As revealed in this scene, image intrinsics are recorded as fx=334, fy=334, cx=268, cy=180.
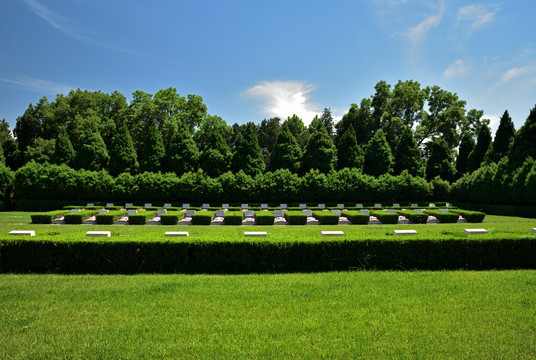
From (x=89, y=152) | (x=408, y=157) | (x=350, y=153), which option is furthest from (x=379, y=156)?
(x=89, y=152)

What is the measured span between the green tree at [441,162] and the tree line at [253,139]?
0.32 feet

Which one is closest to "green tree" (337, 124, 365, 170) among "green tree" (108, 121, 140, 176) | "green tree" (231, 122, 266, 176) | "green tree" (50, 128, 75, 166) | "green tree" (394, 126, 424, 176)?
"green tree" (394, 126, 424, 176)

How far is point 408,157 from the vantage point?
1394 inches

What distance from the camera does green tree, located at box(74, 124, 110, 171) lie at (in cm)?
3428

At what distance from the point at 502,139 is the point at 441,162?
6.80 meters

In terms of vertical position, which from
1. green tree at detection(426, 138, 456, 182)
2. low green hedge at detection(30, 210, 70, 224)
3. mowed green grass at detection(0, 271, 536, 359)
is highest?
green tree at detection(426, 138, 456, 182)

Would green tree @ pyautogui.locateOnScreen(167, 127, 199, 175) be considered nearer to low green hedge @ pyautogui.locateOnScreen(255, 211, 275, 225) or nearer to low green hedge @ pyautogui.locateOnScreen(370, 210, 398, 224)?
low green hedge @ pyautogui.locateOnScreen(255, 211, 275, 225)

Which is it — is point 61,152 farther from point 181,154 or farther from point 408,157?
point 408,157

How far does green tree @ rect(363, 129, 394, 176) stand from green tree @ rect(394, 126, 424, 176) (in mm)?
811

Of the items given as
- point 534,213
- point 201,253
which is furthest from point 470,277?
point 534,213

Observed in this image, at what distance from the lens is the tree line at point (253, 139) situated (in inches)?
1355

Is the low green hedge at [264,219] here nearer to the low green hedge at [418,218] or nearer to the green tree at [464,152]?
the low green hedge at [418,218]

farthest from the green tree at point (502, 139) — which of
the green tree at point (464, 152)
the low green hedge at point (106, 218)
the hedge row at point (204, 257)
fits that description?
the low green hedge at point (106, 218)

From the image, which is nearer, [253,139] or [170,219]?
[170,219]
